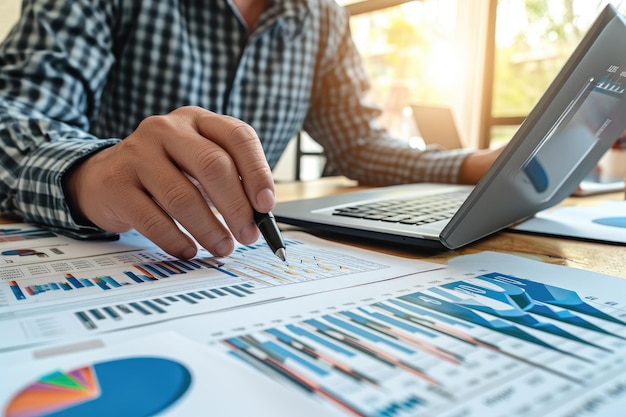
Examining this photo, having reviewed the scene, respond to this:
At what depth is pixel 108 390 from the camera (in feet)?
0.63

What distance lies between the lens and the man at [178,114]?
0.40 meters

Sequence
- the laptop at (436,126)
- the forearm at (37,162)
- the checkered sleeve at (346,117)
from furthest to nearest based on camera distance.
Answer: the laptop at (436,126) → the checkered sleeve at (346,117) → the forearm at (37,162)

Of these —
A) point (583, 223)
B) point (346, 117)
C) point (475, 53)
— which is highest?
point (475, 53)

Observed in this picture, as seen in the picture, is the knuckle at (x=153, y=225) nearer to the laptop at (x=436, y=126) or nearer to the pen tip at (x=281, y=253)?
the pen tip at (x=281, y=253)

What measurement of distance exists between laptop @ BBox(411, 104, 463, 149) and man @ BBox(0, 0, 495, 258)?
34 cm

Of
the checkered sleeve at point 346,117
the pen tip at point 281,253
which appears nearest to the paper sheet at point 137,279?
the pen tip at point 281,253

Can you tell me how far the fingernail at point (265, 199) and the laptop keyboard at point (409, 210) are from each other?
15cm

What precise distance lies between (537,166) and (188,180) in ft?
1.00

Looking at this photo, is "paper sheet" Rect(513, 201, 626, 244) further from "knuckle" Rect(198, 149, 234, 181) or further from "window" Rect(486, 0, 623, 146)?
"window" Rect(486, 0, 623, 146)

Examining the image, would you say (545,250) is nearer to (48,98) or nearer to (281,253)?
(281,253)

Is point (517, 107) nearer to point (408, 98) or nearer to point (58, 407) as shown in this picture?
point (408, 98)

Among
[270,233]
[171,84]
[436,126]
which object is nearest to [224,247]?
[270,233]

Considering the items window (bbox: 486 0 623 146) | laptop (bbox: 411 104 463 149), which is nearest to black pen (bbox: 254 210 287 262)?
laptop (bbox: 411 104 463 149)

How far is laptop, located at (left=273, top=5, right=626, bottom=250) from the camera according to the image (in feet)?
1.19
